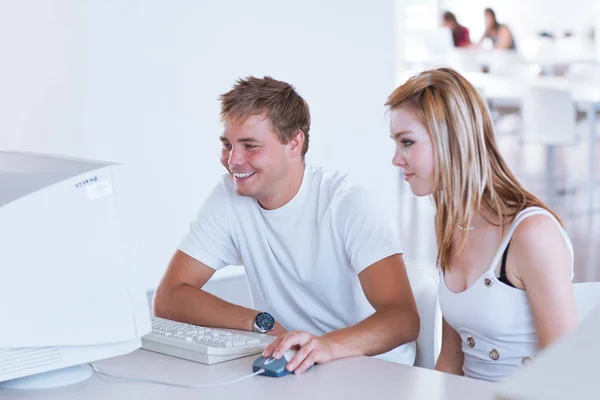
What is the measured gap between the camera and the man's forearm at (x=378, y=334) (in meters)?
1.47

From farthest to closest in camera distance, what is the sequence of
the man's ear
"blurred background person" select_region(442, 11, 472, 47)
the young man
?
"blurred background person" select_region(442, 11, 472, 47) → the man's ear → the young man

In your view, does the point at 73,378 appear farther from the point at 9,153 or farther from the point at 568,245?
the point at 568,245

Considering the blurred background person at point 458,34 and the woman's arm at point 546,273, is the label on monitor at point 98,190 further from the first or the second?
the blurred background person at point 458,34

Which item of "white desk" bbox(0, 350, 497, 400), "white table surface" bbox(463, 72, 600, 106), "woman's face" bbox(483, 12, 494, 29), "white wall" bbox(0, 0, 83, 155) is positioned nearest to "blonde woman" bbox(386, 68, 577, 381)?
"white desk" bbox(0, 350, 497, 400)

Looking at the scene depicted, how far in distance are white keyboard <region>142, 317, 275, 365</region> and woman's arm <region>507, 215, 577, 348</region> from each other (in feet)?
1.54

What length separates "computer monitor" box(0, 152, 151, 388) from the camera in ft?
3.85

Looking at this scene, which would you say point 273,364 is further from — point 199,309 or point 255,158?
point 255,158

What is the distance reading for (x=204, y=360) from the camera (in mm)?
1410

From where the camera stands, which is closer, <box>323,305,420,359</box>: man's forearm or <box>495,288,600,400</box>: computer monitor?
<box>495,288,600,400</box>: computer monitor

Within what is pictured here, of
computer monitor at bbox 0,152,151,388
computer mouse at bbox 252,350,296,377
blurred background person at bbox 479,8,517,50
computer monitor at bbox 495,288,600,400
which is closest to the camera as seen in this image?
computer monitor at bbox 495,288,600,400

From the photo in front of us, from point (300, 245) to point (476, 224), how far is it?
44 centimetres

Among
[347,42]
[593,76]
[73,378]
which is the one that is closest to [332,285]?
[73,378]

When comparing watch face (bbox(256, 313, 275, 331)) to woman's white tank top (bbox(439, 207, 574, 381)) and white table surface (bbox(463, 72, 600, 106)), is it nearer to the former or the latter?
woman's white tank top (bbox(439, 207, 574, 381))

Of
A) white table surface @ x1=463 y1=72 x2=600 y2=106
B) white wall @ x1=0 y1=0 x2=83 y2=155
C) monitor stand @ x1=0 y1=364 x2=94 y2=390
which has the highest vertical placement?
white table surface @ x1=463 y1=72 x2=600 y2=106
